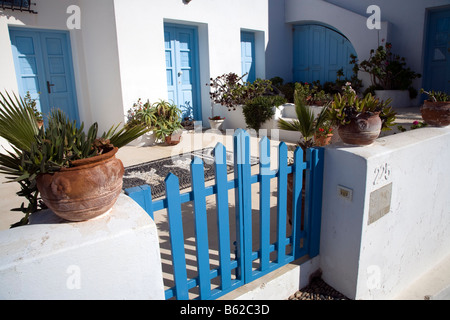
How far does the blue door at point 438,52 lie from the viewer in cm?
825

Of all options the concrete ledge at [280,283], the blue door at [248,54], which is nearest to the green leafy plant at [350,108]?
the concrete ledge at [280,283]

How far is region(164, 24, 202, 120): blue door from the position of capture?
7.60m

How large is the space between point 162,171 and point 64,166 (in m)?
3.63

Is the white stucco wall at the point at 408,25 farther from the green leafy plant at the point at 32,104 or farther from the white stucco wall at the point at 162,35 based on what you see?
the green leafy plant at the point at 32,104

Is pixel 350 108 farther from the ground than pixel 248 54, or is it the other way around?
pixel 248 54

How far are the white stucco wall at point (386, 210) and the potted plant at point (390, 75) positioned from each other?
6.24 m

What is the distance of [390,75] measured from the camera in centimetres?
845

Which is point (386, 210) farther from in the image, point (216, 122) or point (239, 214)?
point (216, 122)

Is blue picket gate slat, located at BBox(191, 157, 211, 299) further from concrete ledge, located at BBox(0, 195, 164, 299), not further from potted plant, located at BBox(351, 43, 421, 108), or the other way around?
potted plant, located at BBox(351, 43, 421, 108)

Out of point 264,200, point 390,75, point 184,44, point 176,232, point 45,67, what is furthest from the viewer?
point 390,75

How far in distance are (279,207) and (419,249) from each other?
1407 mm

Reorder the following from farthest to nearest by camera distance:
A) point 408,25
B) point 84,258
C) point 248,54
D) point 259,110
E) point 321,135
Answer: point 248,54
point 408,25
point 259,110
point 321,135
point 84,258

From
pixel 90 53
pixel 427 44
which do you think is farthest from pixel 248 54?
pixel 427 44
